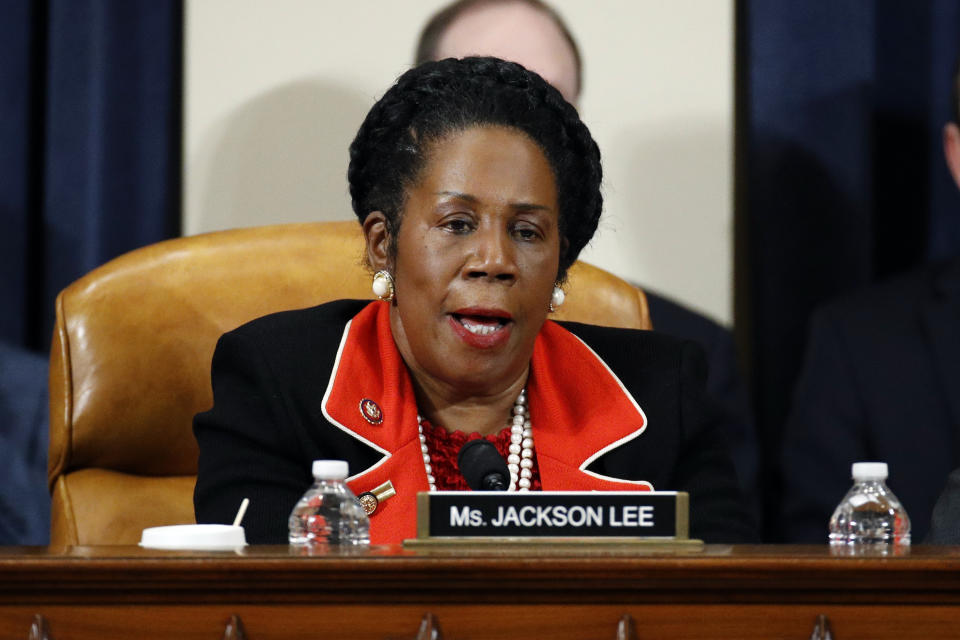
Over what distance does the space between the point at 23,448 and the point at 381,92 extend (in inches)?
40.0

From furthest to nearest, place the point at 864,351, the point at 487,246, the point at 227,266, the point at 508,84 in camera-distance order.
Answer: the point at 864,351 → the point at 227,266 → the point at 508,84 → the point at 487,246

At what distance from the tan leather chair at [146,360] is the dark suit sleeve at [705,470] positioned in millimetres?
479

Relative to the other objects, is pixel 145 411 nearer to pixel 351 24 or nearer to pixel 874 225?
pixel 351 24

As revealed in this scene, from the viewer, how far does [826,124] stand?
259 centimetres

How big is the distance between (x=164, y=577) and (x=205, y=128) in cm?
191

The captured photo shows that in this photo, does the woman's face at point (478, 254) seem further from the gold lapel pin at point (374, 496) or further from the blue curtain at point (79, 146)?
the blue curtain at point (79, 146)

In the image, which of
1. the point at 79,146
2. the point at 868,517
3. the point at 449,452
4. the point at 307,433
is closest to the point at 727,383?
the point at 449,452

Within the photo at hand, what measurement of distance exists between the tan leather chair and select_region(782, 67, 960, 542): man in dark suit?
0.95 m

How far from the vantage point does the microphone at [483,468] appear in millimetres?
1203

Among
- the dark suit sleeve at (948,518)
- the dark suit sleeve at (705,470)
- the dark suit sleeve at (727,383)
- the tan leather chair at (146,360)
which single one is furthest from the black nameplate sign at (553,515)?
the dark suit sleeve at (727,383)

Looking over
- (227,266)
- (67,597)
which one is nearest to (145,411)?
(227,266)

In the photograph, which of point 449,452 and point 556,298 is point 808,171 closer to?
point 556,298

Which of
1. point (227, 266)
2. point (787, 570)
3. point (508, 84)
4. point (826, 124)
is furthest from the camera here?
point (826, 124)

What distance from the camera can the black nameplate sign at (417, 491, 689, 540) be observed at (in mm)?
999
